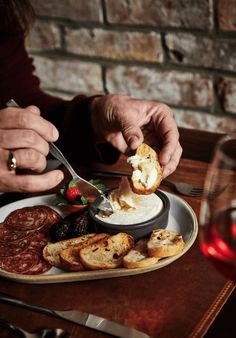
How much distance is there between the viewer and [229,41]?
171 cm

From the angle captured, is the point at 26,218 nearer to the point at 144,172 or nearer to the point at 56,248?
the point at 56,248

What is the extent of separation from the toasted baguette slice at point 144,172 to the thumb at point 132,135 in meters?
0.03

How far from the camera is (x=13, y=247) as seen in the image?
96 cm

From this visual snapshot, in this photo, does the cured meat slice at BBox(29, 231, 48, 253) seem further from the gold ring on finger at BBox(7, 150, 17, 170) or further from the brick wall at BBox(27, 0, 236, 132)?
the brick wall at BBox(27, 0, 236, 132)

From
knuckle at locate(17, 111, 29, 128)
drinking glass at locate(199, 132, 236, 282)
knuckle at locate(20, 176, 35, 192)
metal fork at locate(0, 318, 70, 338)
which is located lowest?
metal fork at locate(0, 318, 70, 338)

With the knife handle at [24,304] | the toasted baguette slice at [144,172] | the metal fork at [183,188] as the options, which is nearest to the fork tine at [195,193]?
the metal fork at [183,188]

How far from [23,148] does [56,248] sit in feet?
0.74

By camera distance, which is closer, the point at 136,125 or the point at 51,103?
the point at 136,125

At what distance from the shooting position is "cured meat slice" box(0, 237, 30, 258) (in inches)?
37.2

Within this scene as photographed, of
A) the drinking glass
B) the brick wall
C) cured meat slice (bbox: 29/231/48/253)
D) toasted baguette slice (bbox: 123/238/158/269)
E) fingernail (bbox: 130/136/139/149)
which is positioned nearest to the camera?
the drinking glass

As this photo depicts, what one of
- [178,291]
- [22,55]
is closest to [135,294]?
[178,291]

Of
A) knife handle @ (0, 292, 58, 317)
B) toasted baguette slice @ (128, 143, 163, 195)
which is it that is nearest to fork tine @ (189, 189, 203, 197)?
toasted baguette slice @ (128, 143, 163, 195)

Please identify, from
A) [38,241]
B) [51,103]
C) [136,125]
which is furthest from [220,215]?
[51,103]

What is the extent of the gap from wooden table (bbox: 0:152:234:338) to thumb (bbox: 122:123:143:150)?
0.26 meters
